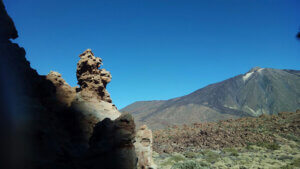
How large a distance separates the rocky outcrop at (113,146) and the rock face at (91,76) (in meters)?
4.01

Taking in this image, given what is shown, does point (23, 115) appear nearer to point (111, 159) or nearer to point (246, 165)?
point (111, 159)

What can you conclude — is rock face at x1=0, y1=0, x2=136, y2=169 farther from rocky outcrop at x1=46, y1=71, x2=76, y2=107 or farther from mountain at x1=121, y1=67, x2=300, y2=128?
mountain at x1=121, y1=67, x2=300, y2=128

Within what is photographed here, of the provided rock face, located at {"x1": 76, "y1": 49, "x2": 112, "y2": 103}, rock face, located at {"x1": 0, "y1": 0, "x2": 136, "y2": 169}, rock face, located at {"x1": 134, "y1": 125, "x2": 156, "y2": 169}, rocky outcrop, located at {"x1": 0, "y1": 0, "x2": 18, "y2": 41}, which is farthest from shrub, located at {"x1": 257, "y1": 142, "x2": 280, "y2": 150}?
rocky outcrop, located at {"x1": 0, "y1": 0, "x2": 18, "y2": 41}

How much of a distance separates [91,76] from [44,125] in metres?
4.66

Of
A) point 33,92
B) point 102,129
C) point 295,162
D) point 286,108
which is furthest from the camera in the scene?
point 286,108

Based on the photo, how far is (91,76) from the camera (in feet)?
31.8

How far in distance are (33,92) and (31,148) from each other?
2248 mm

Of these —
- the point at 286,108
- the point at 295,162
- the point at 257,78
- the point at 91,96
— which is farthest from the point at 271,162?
the point at 257,78

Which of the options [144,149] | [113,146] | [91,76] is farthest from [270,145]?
[113,146]

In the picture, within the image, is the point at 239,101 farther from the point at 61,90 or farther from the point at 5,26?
the point at 5,26

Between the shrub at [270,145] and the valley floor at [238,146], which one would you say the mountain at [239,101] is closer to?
the valley floor at [238,146]

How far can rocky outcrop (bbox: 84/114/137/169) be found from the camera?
189 inches

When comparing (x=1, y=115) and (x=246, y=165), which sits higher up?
(x=1, y=115)

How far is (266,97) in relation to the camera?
121938 millimetres
